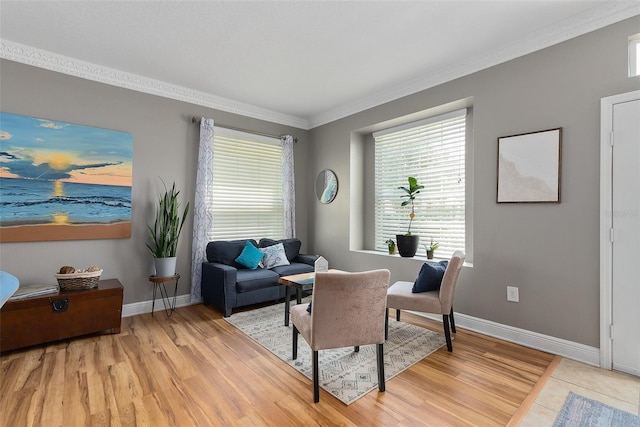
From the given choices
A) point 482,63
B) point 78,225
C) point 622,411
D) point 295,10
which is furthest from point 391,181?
point 78,225

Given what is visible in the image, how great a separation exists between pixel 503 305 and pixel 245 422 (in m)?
2.48

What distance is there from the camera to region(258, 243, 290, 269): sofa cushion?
4241 millimetres

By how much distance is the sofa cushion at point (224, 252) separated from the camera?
405 centimetres

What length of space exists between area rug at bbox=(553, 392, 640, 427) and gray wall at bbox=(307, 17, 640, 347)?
70 cm

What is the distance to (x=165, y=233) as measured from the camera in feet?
11.8

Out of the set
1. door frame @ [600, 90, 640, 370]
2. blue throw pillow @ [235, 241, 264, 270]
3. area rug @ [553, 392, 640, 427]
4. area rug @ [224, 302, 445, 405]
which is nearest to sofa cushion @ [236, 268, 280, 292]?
blue throw pillow @ [235, 241, 264, 270]

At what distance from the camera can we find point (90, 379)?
2.24 meters

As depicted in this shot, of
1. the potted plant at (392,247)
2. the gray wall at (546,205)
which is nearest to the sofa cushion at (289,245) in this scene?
the potted plant at (392,247)

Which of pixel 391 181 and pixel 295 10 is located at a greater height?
pixel 295 10

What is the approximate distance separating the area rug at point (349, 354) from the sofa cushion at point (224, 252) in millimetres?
801

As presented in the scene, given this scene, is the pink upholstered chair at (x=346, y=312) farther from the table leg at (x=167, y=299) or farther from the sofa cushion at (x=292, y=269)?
the table leg at (x=167, y=299)

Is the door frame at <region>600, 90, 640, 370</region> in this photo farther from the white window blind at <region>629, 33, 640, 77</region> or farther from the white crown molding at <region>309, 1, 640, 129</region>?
the white crown molding at <region>309, 1, 640, 129</region>

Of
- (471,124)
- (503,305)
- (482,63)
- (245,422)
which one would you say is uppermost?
(482,63)

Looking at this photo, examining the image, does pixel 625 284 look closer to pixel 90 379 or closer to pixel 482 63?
pixel 482 63
